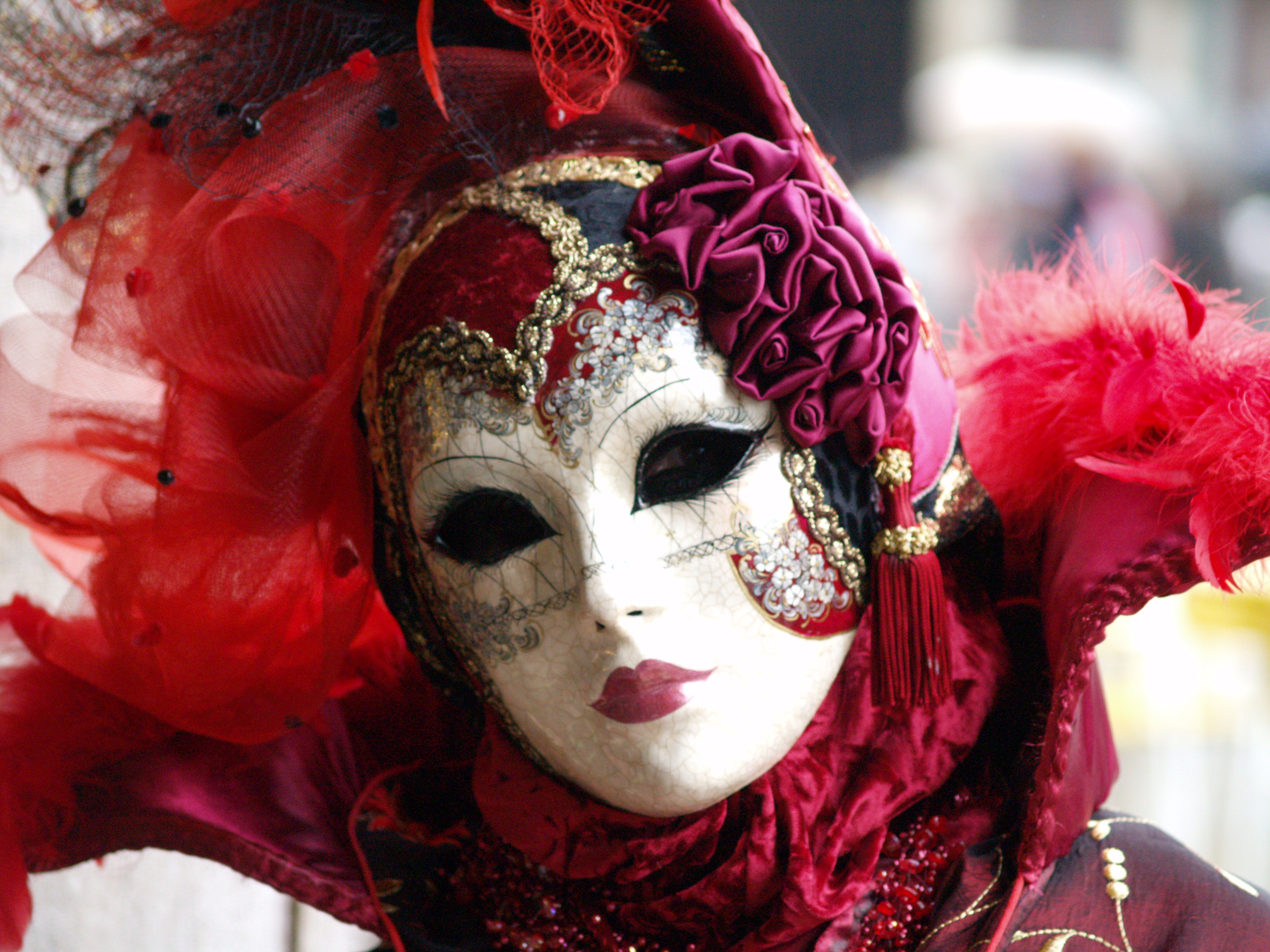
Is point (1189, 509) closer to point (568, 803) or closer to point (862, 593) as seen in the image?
point (862, 593)

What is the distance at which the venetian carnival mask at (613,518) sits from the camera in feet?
2.85

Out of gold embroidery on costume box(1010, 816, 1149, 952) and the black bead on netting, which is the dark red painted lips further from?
the black bead on netting

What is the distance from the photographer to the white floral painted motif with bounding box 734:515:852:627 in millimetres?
889

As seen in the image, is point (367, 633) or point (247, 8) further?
point (367, 633)

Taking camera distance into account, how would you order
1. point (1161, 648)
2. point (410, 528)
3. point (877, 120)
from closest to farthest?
point (410, 528) → point (1161, 648) → point (877, 120)

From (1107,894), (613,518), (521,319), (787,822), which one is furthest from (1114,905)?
(521,319)

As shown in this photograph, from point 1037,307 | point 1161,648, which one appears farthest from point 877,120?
point 1037,307

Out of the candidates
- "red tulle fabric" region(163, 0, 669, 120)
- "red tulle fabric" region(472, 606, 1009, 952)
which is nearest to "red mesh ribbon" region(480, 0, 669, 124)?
"red tulle fabric" region(163, 0, 669, 120)

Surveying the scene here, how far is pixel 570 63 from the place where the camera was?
3.04 feet

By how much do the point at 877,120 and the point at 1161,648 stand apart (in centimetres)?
397

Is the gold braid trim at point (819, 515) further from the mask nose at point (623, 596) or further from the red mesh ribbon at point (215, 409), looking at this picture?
the red mesh ribbon at point (215, 409)

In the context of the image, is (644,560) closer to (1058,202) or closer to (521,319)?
(521,319)

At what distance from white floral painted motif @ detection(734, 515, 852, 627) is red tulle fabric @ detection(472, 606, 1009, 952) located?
88mm

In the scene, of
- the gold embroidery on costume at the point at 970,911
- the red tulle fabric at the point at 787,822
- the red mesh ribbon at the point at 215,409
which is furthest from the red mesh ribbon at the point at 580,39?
the gold embroidery on costume at the point at 970,911
